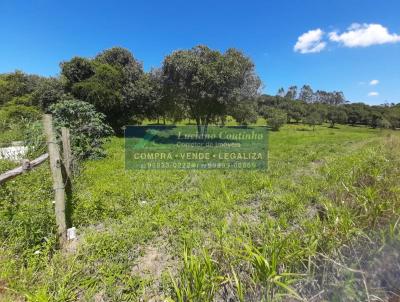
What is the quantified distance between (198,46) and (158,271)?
15.5 meters

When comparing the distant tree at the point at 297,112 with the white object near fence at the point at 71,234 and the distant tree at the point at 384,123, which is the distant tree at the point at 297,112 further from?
the white object near fence at the point at 71,234

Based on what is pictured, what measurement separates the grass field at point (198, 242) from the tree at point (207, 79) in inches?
398

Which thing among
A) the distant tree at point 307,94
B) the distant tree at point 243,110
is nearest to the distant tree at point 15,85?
the distant tree at point 243,110

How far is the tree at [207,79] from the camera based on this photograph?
14.9 metres

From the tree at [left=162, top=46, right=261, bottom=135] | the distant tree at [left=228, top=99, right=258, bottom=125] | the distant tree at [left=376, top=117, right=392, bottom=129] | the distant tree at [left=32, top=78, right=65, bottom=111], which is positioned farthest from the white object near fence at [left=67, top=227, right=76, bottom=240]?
the distant tree at [left=376, top=117, right=392, bottom=129]

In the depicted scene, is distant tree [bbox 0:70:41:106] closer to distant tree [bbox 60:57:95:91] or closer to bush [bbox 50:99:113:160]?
distant tree [bbox 60:57:95:91]

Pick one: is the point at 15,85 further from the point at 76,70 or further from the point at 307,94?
the point at 307,94

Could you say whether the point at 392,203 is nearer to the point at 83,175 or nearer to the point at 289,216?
the point at 289,216

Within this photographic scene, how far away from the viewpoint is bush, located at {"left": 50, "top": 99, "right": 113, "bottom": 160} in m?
9.53

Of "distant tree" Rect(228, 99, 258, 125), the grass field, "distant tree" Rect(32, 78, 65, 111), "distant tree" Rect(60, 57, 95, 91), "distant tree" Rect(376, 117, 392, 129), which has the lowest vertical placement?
the grass field

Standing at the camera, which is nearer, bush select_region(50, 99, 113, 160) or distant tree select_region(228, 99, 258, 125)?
bush select_region(50, 99, 113, 160)

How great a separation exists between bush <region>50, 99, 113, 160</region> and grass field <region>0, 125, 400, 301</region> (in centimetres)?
339

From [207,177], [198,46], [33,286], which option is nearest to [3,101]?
[198,46]

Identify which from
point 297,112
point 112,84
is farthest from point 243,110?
point 297,112
